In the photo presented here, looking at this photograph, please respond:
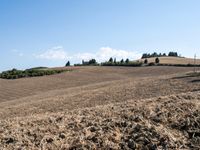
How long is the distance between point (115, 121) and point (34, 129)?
2053mm

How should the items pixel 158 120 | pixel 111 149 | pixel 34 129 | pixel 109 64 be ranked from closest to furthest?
pixel 111 149 → pixel 158 120 → pixel 34 129 → pixel 109 64

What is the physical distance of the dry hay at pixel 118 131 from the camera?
667 centimetres

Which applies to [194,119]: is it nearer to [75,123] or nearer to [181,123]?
[181,123]

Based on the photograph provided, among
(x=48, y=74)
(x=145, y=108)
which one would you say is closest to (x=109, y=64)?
(x=48, y=74)

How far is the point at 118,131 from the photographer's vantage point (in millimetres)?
7266

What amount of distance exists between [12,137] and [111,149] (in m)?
2.62

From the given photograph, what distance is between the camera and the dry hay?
667 centimetres

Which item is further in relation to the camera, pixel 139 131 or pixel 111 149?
pixel 139 131

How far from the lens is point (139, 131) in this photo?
278 inches

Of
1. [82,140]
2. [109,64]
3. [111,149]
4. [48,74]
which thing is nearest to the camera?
[111,149]

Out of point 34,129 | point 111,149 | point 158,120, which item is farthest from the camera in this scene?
point 34,129

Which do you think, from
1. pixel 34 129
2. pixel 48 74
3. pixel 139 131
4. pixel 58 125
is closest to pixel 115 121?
pixel 139 131

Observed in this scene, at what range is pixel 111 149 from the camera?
21.7 feet

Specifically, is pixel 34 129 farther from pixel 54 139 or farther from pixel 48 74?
pixel 48 74
